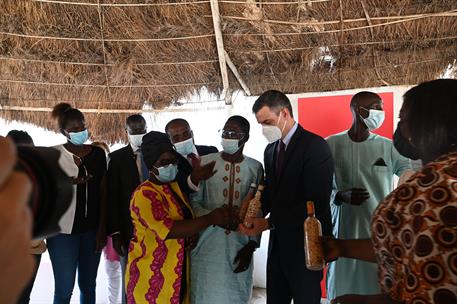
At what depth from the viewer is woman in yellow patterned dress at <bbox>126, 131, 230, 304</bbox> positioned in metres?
2.09

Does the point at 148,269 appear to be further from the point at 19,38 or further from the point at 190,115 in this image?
the point at 19,38

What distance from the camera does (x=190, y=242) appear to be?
234 centimetres

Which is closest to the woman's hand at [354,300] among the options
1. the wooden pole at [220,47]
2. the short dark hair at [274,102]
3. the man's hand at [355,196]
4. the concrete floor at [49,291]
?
the man's hand at [355,196]

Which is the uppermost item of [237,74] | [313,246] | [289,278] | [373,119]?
[237,74]

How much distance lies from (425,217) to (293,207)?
4.24 feet

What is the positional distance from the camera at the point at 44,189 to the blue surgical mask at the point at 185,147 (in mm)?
2059

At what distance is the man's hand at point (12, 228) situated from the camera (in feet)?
1.52

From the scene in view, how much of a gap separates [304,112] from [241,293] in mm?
2053

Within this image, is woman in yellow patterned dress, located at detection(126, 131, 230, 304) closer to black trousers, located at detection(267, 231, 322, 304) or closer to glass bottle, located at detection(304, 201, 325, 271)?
black trousers, located at detection(267, 231, 322, 304)

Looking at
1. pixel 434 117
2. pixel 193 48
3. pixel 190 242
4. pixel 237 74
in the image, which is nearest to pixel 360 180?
pixel 190 242

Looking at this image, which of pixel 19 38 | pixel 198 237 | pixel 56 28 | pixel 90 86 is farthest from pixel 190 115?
pixel 198 237

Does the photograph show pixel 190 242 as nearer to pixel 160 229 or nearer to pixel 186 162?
pixel 160 229

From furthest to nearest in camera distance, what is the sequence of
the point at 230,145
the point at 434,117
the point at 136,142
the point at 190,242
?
the point at 136,142
the point at 230,145
the point at 190,242
the point at 434,117

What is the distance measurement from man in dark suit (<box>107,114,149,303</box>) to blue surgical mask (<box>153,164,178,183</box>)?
0.82 m
